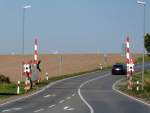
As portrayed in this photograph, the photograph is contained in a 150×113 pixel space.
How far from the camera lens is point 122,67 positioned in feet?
301

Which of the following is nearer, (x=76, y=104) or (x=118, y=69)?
(x=76, y=104)

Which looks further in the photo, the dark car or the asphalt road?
the dark car

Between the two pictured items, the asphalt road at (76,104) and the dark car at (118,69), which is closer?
the asphalt road at (76,104)

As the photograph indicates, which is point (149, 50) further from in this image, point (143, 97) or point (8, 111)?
point (8, 111)

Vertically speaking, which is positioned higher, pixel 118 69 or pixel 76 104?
pixel 118 69

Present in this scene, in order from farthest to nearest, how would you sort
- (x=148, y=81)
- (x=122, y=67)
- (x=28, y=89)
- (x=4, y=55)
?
1. (x=4, y=55)
2. (x=122, y=67)
3. (x=148, y=81)
4. (x=28, y=89)

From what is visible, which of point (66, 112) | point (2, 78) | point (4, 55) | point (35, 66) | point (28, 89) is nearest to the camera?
point (66, 112)

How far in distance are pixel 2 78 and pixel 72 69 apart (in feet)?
132

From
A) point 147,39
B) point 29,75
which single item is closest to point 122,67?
point 29,75

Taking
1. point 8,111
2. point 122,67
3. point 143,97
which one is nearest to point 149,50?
point 122,67

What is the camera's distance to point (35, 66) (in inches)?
2343

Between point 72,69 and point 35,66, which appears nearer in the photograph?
point 35,66

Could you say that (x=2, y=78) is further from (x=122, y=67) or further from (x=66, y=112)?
(x=66, y=112)

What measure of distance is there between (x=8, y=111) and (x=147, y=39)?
135522 mm
